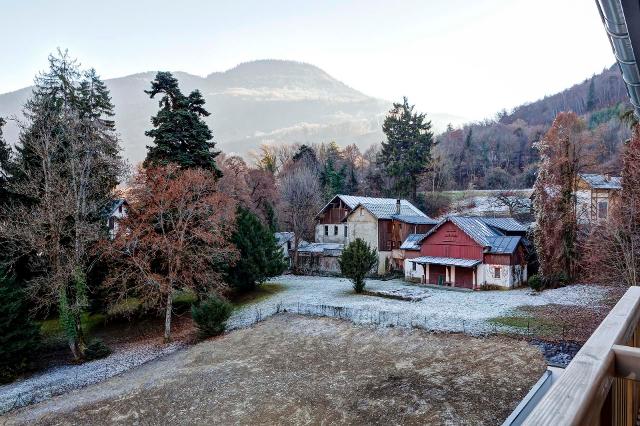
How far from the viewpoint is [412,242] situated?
38.6 m

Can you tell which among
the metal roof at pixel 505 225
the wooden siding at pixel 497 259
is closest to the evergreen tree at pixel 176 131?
the wooden siding at pixel 497 259

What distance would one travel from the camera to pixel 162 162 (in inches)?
1051

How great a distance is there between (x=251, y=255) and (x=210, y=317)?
924 centimetres

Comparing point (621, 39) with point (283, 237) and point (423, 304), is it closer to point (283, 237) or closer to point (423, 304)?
point (423, 304)

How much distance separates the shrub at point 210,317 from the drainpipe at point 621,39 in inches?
864

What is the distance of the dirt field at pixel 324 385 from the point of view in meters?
12.9

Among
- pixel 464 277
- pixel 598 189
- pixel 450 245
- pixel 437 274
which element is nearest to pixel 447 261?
pixel 450 245

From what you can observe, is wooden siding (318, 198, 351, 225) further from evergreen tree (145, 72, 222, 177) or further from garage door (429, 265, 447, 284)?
evergreen tree (145, 72, 222, 177)

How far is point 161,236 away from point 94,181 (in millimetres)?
4846

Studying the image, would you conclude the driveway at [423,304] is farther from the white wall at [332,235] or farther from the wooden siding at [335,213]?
the wooden siding at [335,213]

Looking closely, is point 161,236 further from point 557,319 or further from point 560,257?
point 560,257

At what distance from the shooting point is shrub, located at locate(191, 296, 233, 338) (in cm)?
2317

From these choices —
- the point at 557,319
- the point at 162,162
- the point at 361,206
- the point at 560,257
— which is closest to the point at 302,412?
the point at 557,319

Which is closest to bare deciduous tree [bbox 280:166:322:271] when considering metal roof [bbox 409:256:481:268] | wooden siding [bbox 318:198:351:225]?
wooden siding [bbox 318:198:351:225]
